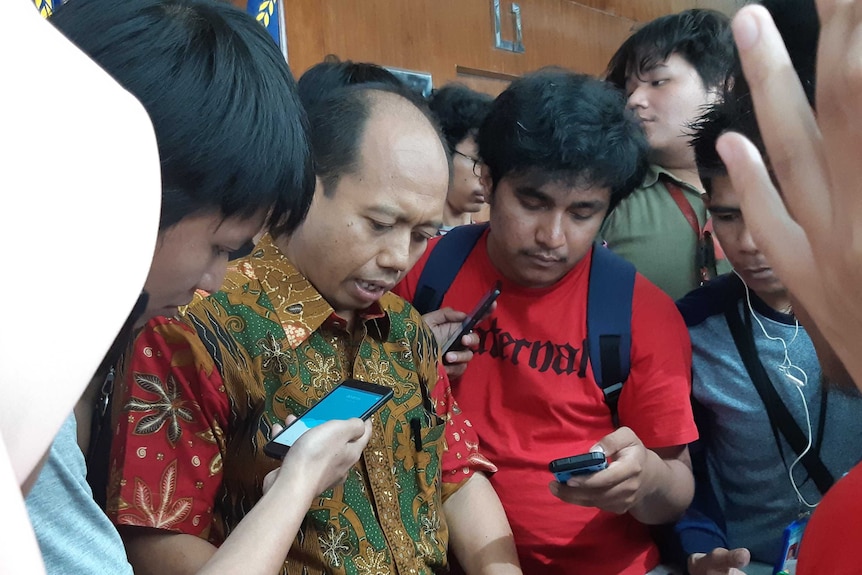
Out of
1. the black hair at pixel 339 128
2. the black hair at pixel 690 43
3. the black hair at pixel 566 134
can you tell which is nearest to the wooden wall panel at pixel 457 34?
the black hair at pixel 690 43

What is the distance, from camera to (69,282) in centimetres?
38

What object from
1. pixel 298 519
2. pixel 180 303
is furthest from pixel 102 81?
pixel 298 519

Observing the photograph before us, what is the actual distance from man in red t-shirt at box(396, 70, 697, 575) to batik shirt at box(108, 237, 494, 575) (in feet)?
0.52

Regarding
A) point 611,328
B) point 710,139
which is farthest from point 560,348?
point 710,139

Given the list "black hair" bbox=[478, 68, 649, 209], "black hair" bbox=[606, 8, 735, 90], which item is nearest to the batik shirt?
"black hair" bbox=[478, 68, 649, 209]

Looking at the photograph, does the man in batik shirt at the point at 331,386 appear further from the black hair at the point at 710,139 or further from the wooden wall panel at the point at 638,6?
the wooden wall panel at the point at 638,6

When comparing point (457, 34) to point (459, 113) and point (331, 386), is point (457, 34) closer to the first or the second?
point (459, 113)

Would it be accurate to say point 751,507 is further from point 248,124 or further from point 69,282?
point 69,282

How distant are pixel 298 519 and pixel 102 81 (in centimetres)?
65

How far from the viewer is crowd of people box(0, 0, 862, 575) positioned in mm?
425

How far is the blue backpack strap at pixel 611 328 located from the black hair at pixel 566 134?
0.66 ft

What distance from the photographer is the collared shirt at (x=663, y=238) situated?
1.91 metres

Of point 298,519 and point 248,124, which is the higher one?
point 248,124

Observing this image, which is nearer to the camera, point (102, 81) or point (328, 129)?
point (102, 81)
